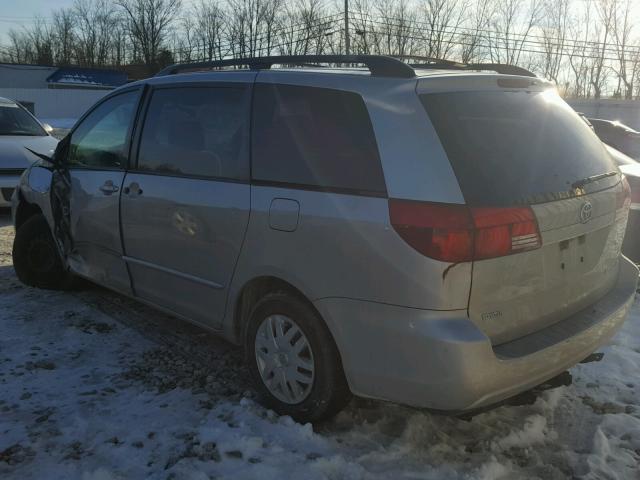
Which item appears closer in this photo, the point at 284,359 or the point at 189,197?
the point at 284,359

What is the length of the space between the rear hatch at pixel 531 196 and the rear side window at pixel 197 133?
1.08 metres

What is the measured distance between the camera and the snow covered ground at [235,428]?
2648mm

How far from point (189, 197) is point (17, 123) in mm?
7430

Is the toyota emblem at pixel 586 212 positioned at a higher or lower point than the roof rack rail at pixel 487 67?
lower

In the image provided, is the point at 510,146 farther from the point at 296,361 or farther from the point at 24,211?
the point at 24,211

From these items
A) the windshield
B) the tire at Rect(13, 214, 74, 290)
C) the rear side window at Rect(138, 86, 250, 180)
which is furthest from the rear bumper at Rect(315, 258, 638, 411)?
the windshield

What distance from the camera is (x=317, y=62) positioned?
3.23m

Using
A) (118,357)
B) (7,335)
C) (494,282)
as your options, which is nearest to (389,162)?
(494,282)

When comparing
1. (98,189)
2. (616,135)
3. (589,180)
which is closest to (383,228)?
(589,180)

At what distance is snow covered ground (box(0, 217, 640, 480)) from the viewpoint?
265 cm

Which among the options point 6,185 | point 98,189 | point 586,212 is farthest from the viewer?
point 6,185

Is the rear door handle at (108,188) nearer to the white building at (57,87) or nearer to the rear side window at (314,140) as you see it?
the rear side window at (314,140)

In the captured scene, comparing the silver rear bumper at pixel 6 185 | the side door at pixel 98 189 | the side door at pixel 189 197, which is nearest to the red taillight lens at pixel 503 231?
the side door at pixel 189 197

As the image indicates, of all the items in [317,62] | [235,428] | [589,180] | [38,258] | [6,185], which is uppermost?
[317,62]
